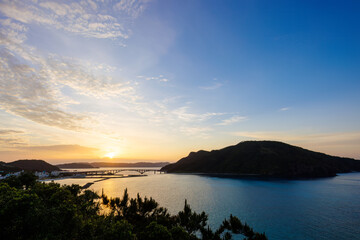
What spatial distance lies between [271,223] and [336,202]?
5765cm

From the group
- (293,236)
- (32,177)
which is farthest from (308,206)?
(32,177)

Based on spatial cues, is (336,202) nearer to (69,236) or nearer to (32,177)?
(69,236)

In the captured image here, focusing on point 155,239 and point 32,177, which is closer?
point 155,239

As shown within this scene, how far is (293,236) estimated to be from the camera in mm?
49219

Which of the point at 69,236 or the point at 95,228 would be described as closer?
the point at 69,236

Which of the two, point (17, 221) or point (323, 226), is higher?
point (17, 221)

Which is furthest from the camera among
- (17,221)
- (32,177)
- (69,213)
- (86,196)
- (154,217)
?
(32,177)

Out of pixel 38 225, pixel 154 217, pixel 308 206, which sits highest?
pixel 38 225

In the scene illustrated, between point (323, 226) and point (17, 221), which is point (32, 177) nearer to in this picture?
point (17, 221)

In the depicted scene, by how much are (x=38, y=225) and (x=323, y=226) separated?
7652 cm

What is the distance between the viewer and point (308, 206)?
8288cm

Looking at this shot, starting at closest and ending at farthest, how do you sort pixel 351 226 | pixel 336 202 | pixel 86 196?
pixel 351 226, pixel 86 196, pixel 336 202

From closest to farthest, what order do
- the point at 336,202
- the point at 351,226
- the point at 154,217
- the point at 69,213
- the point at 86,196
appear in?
the point at 69,213 → the point at 154,217 → the point at 351,226 → the point at 86,196 → the point at 336,202

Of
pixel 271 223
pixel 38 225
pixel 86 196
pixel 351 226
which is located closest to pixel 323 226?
pixel 351 226
